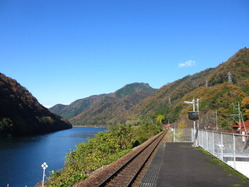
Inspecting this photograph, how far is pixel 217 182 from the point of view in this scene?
7961mm

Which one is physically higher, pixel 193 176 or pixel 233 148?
pixel 233 148

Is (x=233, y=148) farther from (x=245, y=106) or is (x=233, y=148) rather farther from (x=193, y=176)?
(x=245, y=106)

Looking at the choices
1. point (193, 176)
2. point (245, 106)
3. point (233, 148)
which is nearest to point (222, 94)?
point (245, 106)

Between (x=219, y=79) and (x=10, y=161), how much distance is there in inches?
4189

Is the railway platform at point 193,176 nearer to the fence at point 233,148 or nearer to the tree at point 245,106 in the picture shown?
the fence at point 233,148

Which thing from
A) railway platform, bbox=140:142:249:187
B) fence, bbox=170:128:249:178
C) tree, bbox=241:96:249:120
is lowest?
railway platform, bbox=140:142:249:187

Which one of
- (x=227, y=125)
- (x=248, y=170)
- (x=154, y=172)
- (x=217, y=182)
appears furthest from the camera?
(x=227, y=125)

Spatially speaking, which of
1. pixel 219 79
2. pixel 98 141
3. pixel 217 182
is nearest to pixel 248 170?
pixel 217 182

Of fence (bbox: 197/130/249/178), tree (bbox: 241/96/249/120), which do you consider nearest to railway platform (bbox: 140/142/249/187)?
fence (bbox: 197/130/249/178)

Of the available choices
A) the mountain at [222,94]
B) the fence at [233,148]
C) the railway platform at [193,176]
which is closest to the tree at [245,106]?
the mountain at [222,94]

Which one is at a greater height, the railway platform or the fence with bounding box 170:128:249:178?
the fence with bounding box 170:128:249:178

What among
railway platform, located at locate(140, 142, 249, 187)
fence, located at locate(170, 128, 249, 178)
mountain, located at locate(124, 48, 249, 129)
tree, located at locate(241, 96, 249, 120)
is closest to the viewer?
railway platform, located at locate(140, 142, 249, 187)

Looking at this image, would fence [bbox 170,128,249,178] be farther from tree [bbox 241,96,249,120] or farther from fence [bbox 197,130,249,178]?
tree [bbox 241,96,249,120]

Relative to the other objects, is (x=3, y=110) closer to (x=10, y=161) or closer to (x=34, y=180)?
(x=10, y=161)
